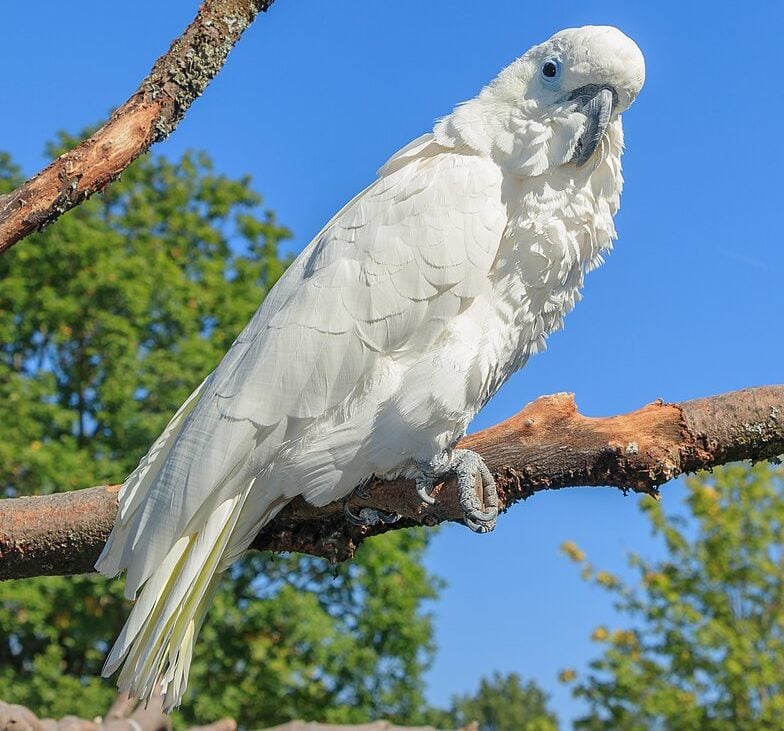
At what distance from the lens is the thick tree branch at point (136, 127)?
3.83 metres

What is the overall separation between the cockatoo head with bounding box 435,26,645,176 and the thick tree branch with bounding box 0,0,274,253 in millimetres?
1004

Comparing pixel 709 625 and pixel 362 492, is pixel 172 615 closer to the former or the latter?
pixel 362 492

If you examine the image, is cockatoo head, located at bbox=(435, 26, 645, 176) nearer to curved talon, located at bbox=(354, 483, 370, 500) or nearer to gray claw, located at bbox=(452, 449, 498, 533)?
gray claw, located at bbox=(452, 449, 498, 533)

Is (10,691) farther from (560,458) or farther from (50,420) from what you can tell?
(560,458)

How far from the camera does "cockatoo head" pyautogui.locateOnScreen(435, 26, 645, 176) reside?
12.2 ft

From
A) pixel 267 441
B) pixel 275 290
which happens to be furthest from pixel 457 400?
pixel 275 290

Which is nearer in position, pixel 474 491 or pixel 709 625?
pixel 474 491

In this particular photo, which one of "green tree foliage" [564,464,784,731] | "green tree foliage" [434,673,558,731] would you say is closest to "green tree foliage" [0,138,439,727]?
"green tree foliage" [564,464,784,731]

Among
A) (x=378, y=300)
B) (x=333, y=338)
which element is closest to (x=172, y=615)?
(x=333, y=338)

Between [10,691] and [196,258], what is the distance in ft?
23.3

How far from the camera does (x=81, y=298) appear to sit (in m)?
14.6

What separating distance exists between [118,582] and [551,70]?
10788 mm

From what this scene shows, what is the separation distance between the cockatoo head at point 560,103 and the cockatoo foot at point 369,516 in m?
1.46

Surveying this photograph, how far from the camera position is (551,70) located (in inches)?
151
